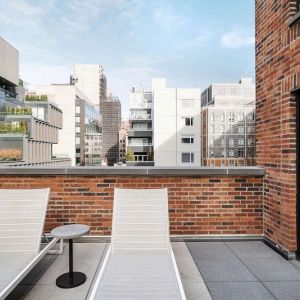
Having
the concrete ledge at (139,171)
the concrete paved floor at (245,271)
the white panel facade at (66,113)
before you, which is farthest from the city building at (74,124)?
the concrete paved floor at (245,271)

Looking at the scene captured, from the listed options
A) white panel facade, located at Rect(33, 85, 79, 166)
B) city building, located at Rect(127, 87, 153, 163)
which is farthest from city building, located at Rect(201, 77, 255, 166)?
white panel facade, located at Rect(33, 85, 79, 166)

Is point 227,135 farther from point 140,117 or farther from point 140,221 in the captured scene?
point 140,221

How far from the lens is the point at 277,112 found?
533 centimetres

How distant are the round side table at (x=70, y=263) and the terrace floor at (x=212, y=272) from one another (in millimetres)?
91

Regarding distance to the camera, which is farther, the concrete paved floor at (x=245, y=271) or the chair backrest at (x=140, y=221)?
the chair backrest at (x=140, y=221)

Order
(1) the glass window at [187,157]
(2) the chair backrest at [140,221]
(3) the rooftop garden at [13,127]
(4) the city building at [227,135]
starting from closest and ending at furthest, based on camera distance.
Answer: (2) the chair backrest at [140,221] → (3) the rooftop garden at [13,127] → (1) the glass window at [187,157] → (4) the city building at [227,135]

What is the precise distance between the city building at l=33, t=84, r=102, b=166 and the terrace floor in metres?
74.1

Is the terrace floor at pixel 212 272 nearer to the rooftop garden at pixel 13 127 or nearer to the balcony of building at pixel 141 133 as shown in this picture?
the rooftop garden at pixel 13 127

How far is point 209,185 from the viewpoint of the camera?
5988 millimetres

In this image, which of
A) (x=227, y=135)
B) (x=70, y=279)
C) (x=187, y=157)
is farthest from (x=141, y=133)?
(x=70, y=279)

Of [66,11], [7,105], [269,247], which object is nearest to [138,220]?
[269,247]

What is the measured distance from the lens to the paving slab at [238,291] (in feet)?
12.1

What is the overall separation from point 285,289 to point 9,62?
53.7 metres

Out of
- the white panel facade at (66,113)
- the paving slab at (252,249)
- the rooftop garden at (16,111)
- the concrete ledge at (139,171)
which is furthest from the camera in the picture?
the white panel facade at (66,113)
